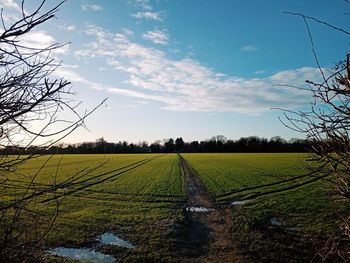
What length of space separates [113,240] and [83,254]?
2340 millimetres

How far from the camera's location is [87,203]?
2864 cm

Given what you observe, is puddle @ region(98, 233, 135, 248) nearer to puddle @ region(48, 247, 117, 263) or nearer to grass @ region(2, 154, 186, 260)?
grass @ region(2, 154, 186, 260)

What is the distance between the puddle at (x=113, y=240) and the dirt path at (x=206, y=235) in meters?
2.47

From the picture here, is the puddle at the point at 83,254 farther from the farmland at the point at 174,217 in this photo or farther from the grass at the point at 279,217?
the grass at the point at 279,217

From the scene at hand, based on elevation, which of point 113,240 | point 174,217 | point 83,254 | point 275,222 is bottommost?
point 83,254

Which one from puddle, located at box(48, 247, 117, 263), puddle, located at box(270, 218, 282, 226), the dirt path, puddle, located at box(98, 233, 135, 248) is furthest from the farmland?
puddle, located at box(48, 247, 117, 263)

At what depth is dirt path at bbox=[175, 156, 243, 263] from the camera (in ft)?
49.7

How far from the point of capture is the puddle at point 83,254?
1491cm

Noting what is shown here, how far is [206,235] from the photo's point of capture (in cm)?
1850

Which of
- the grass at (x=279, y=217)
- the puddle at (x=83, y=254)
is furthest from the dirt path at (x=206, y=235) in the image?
the puddle at (x=83, y=254)

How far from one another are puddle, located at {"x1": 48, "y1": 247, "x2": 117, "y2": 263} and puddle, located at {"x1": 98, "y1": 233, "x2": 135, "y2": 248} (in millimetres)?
1290

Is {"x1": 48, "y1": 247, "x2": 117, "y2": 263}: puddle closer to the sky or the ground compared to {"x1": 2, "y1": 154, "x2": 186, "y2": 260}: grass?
closer to the ground

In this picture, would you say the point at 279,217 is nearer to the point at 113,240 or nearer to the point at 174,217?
the point at 174,217

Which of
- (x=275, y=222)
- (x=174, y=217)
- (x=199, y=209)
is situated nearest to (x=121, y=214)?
(x=174, y=217)
